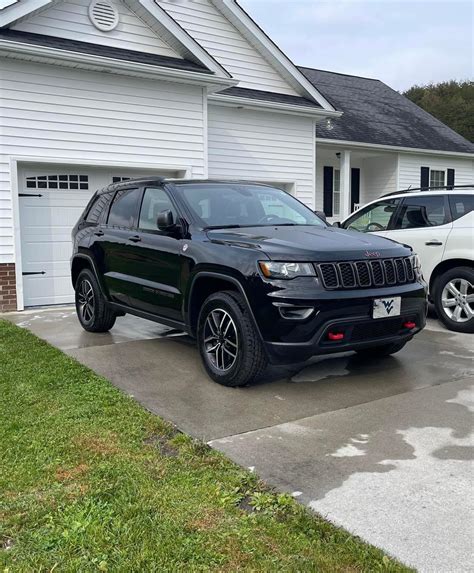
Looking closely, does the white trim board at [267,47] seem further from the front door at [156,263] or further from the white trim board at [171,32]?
the front door at [156,263]

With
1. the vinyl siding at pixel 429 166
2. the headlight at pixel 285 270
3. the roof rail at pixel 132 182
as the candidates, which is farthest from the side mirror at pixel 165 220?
the vinyl siding at pixel 429 166

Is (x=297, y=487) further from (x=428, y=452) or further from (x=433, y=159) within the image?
(x=433, y=159)

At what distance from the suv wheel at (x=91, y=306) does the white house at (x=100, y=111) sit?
2325 millimetres

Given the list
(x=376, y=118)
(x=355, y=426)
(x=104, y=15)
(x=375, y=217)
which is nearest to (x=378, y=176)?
(x=376, y=118)

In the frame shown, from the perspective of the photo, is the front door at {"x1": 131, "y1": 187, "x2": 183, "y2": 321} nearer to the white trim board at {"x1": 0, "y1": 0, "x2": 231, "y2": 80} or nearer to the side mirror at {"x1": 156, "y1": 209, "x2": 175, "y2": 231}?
the side mirror at {"x1": 156, "y1": 209, "x2": 175, "y2": 231}

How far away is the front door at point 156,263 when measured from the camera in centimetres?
544

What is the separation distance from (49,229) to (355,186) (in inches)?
463

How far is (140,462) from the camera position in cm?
348

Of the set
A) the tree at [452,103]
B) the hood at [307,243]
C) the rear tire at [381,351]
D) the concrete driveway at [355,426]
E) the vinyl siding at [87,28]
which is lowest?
the concrete driveway at [355,426]

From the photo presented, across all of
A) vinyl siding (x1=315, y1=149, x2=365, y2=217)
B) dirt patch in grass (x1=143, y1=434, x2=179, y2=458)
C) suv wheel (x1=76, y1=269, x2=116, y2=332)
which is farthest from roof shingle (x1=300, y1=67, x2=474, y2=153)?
dirt patch in grass (x1=143, y1=434, x2=179, y2=458)

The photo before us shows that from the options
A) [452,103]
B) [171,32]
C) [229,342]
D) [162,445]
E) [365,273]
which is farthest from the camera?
[452,103]

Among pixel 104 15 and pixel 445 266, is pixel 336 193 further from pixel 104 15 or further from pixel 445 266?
pixel 445 266

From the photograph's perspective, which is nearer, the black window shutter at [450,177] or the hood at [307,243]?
the hood at [307,243]

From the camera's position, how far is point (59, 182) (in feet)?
32.3
